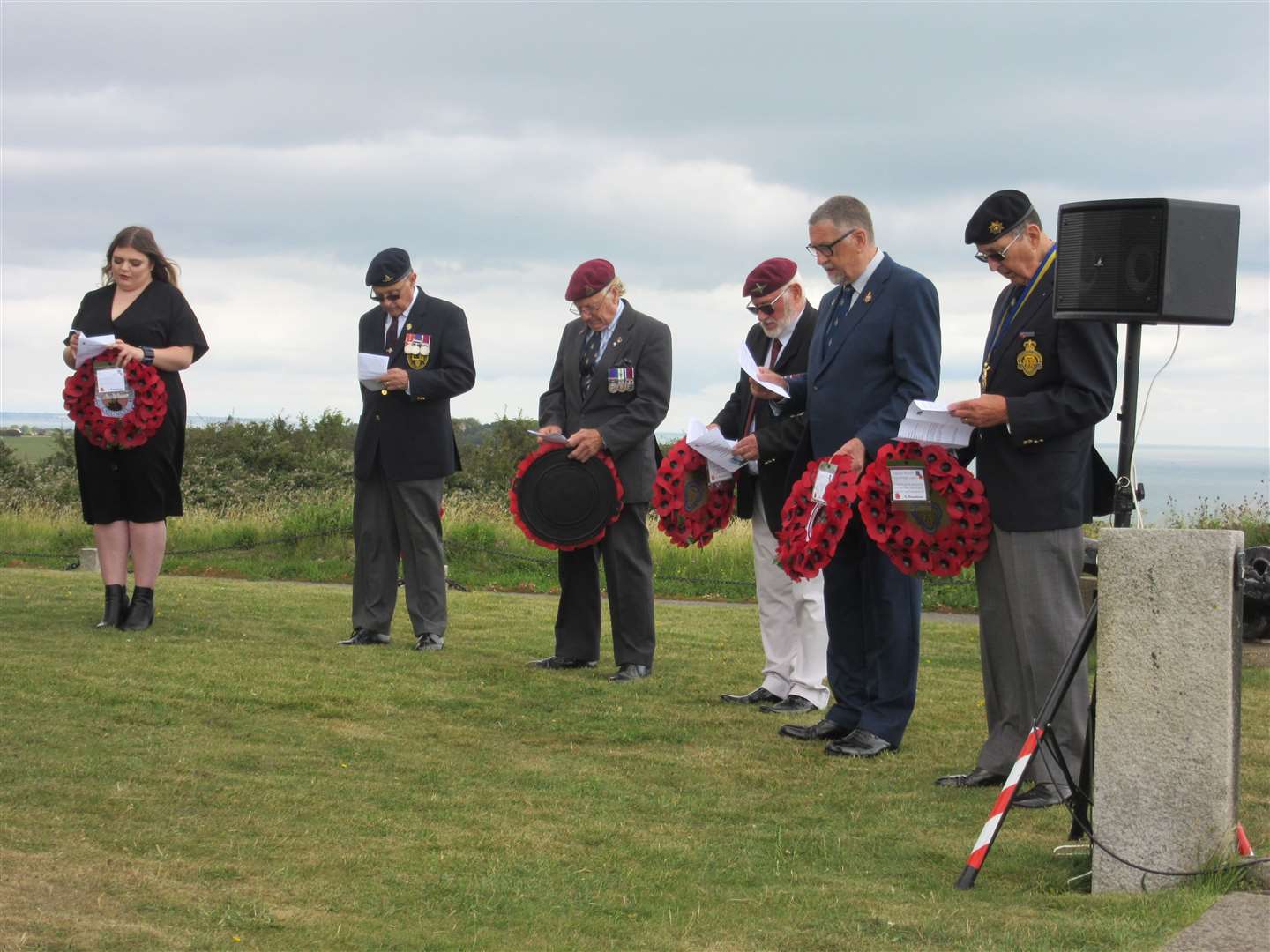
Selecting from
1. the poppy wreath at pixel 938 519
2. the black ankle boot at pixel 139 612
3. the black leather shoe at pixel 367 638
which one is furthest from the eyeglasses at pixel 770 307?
the black ankle boot at pixel 139 612

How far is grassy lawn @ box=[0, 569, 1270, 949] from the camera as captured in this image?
4078 mm

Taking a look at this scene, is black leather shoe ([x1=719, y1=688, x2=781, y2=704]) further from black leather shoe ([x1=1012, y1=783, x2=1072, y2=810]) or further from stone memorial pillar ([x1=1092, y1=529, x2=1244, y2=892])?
stone memorial pillar ([x1=1092, y1=529, x2=1244, y2=892])

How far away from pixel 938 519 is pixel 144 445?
4910 millimetres

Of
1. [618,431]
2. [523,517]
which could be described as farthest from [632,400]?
[523,517]

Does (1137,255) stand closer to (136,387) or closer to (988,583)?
(988,583)

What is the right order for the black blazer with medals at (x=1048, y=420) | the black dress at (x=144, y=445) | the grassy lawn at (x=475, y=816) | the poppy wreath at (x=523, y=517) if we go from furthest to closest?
the black dress at (x=144, y=445) < the poppy wreath at (x=523, y=517) < the black blazer with medals at (x=1048, y=420) < the grassy lawn at (x=475, y=816)

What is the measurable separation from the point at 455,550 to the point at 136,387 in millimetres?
7964

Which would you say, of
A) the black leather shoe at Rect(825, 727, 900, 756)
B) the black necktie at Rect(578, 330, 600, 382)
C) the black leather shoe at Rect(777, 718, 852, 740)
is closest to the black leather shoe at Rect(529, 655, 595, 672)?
the black necktie at Rect(578, 330, 600, 382)

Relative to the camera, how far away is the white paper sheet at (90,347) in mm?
8703

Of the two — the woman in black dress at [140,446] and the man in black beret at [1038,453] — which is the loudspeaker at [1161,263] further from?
the woman in black dress at [140,446]

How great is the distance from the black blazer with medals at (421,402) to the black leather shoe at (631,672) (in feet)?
5.46

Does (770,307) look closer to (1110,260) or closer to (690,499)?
(690,499)

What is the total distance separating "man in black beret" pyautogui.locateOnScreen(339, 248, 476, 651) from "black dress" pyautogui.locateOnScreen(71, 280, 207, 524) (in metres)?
1.06

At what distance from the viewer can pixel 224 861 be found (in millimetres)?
4590
